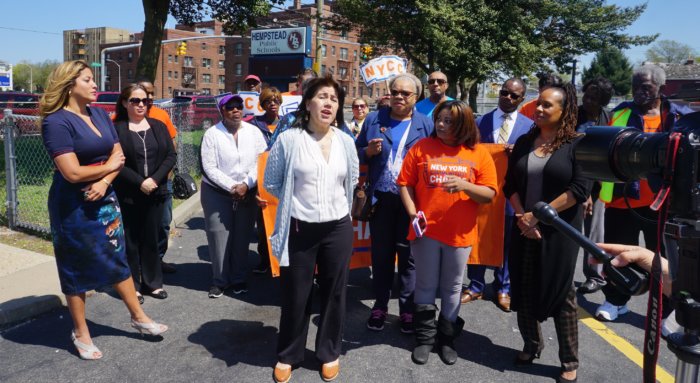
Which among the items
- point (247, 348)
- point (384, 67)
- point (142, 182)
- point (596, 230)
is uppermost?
point (384, 67)

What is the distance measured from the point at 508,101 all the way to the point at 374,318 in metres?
2.23

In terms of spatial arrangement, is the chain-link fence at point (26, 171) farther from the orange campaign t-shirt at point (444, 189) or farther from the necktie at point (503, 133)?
the necktie at point (503, 133)

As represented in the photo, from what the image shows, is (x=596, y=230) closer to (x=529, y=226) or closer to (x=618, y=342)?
(x=618, y=342)

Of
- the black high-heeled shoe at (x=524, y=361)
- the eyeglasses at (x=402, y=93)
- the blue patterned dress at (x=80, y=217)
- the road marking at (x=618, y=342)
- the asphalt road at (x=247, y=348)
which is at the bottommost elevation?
the asphalt road at (x=247, y=348)

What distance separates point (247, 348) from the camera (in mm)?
3729

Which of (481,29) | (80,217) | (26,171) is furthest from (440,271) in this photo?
(481,29)

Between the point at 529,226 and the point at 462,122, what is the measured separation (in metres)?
0.79

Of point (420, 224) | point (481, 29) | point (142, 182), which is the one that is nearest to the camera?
point (420, 224)

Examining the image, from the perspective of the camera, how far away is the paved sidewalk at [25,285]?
4051mm

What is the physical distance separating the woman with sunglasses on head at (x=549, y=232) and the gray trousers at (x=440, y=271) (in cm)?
39

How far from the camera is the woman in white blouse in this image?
15.2ft

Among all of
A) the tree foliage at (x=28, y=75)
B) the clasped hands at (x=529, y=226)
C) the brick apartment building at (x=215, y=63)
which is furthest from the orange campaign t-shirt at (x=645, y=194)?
the tree foliage at (x=28, y=75)

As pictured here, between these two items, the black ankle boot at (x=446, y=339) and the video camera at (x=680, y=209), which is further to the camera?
the black ankle boot at (x=446, y=339)

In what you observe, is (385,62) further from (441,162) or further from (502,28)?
(502,28)
